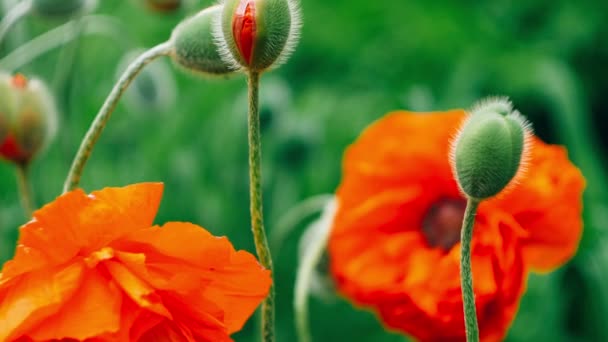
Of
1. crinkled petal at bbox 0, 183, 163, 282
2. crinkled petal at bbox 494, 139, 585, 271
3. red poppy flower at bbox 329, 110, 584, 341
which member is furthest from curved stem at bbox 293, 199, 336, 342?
crinkled petal at bbox 0, 183, 163, 282

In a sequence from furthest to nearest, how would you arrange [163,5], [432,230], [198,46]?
[163,5], [432,230], [198,46]

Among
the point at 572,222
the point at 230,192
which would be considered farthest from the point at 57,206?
the point at 230,192

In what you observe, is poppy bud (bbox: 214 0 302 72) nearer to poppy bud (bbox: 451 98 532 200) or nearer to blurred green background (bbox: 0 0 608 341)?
poppy bud (bbox: 451 98 532 200)

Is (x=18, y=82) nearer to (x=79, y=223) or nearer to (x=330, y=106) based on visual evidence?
(x=79, y=223)

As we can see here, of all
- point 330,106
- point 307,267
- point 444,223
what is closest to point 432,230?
point 444,223

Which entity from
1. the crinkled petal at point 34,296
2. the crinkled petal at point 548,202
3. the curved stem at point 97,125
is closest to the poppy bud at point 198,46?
the curved stem at point 97,125

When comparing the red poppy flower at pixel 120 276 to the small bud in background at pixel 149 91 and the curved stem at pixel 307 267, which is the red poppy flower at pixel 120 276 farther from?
the small bud in background at pixel 149 91

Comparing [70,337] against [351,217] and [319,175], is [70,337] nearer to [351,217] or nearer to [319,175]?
[351,217]
